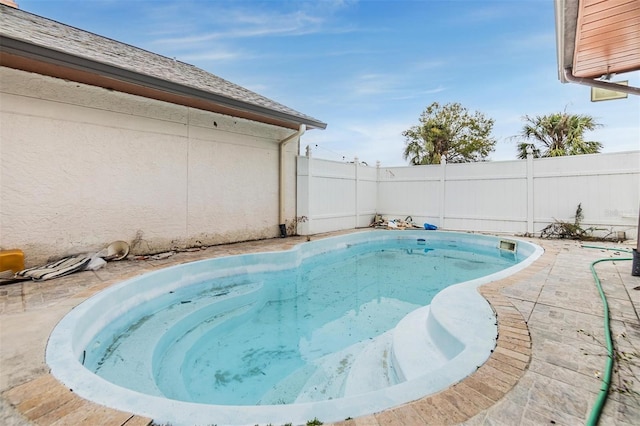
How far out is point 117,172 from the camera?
573 centimetres

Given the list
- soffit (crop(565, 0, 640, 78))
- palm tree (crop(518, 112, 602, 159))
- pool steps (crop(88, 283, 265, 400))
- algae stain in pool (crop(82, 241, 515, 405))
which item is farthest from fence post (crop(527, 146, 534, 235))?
pool steps (crop(88, 283, 265, 400))

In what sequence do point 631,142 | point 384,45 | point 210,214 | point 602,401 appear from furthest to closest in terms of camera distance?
point 384,45 → point 631,142 → point 210,214 → point 602,401

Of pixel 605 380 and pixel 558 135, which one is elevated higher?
pixel 558 135

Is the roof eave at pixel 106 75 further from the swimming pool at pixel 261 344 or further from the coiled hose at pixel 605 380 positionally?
the coiled hose at pixel 605 380

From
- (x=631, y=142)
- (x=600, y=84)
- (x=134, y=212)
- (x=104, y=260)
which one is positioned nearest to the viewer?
(x=600, y=84)

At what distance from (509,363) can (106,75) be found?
649 centimetres

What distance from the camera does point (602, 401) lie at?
1618 millimetres

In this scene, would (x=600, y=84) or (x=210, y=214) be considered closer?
(x=600, y=84)

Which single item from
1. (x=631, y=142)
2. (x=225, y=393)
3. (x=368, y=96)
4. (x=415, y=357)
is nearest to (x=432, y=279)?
(x=415, y=357)

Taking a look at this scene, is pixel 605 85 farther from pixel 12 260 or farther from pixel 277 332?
pixel 12 260

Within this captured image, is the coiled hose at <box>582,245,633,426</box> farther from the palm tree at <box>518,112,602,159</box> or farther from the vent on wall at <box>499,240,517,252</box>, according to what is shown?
the palm tree at <box>518,112,602,159</box>

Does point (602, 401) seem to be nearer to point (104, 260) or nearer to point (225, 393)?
point (225, 393)

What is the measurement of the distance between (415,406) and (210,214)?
667 centimetres

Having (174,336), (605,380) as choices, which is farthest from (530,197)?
(174,336)
